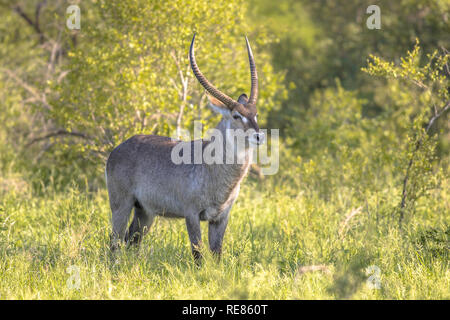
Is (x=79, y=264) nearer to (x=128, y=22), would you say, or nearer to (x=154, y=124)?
(x=154, y=124)

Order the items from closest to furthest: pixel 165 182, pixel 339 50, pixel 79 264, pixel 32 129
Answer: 1. pixel 79 264
2. pixel 165 182
3. pixel 32 129
4. pixel 339 50

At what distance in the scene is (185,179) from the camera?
215 inches

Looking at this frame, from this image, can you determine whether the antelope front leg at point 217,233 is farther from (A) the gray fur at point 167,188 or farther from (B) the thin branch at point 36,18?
(B) the thin branch at point 36,18

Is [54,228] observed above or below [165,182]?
below

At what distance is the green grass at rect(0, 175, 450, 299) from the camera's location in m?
4.57

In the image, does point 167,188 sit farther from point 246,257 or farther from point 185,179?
point 246,257

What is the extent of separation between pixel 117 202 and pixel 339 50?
10.1 metres

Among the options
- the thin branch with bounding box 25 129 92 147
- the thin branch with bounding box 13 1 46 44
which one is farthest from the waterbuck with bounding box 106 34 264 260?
the thin branch with bounding box 13 1 46 44

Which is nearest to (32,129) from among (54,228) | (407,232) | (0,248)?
(54,228)

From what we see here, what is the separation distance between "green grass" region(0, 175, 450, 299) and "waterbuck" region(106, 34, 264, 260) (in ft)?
0.83

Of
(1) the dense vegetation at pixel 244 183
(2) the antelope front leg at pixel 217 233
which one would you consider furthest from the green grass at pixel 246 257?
(2) the antelope front leg at pixel 217 233

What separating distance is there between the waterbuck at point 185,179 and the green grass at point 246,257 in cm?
25

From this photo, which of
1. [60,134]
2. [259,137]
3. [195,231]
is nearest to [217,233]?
[195,231]
